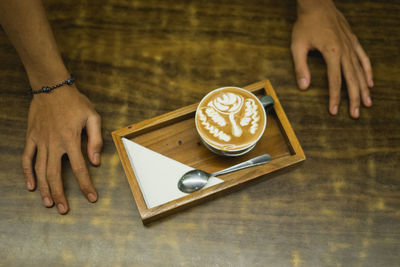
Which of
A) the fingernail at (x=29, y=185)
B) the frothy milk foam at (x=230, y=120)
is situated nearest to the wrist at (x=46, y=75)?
the fingernail at (x=29, y=185)

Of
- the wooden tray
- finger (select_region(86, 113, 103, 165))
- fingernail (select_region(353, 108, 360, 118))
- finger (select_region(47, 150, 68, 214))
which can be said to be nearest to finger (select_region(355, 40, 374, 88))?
fingernail (select_region(353, 108, 360, 118))

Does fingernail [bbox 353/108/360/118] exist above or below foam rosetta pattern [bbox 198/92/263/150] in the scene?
below

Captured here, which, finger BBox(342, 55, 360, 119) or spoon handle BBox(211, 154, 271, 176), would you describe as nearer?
spoon handle BBox(211, 154, 271, 176)

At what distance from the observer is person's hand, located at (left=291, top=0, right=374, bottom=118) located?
3.08ft

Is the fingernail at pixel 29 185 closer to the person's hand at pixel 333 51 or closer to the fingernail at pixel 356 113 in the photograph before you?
the person's hand at pixel 333 51

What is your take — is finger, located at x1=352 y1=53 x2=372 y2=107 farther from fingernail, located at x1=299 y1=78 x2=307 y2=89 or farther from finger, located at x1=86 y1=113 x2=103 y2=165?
finger, located at x1=86 y1=113 x2=103 y2=165

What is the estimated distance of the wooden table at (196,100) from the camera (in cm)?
78

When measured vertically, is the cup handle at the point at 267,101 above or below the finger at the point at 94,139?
above

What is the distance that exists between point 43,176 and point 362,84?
3.27ft

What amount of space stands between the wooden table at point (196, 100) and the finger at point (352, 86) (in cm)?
2

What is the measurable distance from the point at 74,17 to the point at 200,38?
451 millimetres

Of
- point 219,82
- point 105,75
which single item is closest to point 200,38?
point 219,82

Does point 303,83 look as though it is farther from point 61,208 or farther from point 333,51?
point 61,208

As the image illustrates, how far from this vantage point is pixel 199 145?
850 millimetres
